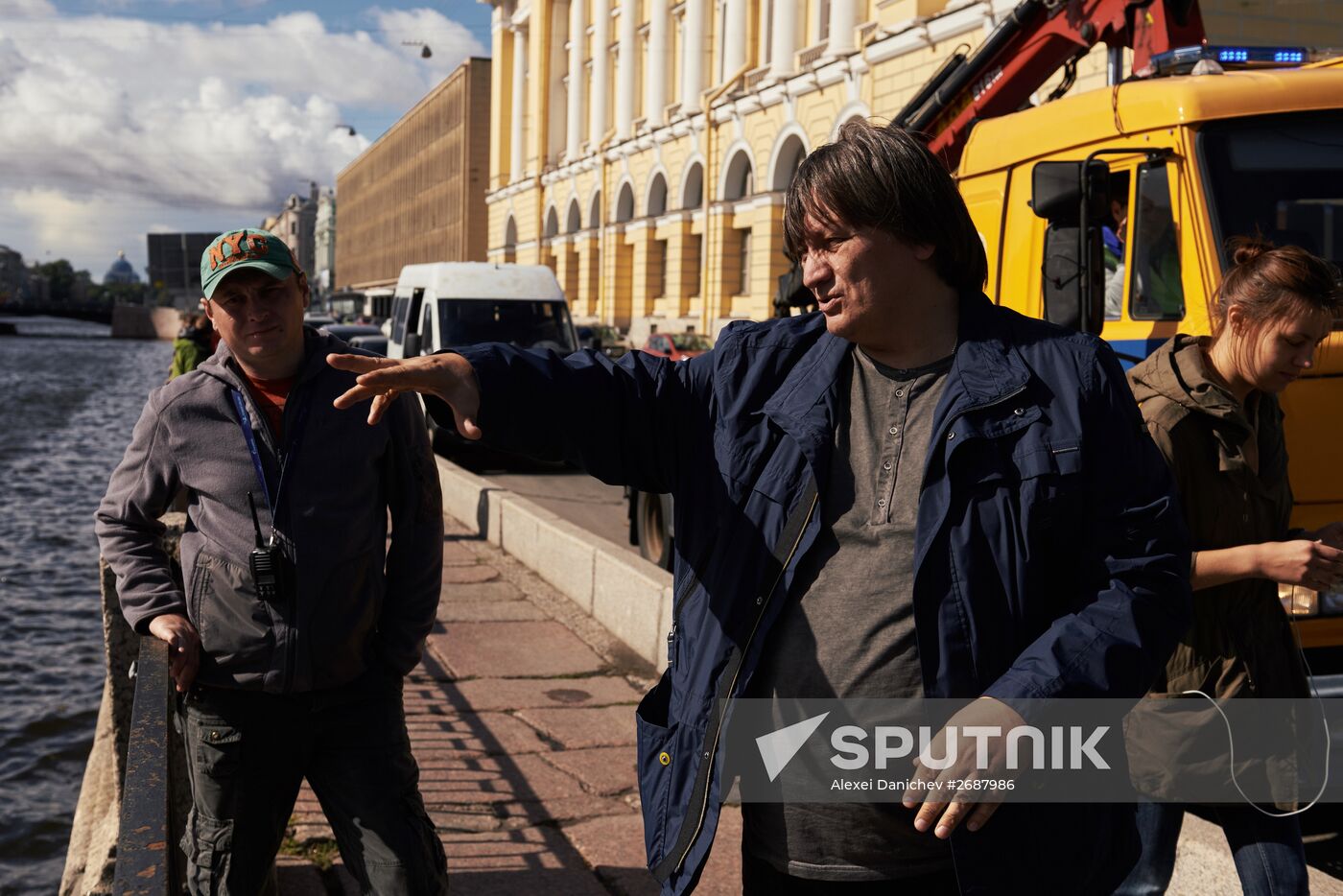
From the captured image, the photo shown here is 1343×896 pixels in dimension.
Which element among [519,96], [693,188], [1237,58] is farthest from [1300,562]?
[519,96]

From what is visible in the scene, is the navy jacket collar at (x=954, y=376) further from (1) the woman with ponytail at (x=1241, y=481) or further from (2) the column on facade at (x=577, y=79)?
(2) the column on facade at (x=577, y=79)

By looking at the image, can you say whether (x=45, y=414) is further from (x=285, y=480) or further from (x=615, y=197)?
(x=285, y=480)

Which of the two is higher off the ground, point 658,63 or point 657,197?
point 658,63

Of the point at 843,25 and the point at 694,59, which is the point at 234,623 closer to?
the point at 843,25

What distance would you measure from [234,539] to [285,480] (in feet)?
0.54

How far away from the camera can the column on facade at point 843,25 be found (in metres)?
30.1

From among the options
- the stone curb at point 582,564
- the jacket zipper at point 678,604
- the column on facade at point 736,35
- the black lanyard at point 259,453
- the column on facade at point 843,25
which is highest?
the column on facade at point 736,35

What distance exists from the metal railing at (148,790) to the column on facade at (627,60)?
44.1 m

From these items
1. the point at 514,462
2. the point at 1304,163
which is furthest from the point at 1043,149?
the point at 514,462

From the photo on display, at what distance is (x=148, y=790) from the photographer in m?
2.23

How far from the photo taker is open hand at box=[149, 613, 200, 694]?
114 inches

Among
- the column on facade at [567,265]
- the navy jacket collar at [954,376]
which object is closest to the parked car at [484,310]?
the navy jacket collar at [954,376]

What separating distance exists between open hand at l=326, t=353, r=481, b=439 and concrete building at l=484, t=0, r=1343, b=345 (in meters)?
15.8

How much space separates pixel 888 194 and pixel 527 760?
3.53 meters
